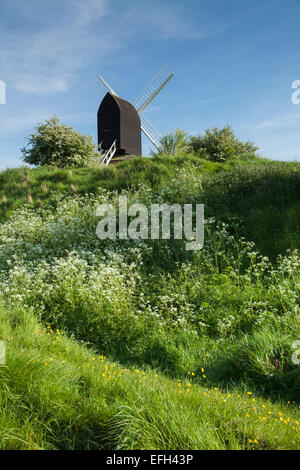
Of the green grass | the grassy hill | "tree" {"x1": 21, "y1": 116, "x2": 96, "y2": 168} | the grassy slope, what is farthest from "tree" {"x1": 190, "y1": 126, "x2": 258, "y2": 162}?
the green grass

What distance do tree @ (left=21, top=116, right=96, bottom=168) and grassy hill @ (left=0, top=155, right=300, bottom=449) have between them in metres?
8.53

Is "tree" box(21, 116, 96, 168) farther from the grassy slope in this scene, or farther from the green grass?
the green grass

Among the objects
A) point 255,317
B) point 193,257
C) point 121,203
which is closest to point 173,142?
point 121,203

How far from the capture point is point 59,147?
64.5 ft

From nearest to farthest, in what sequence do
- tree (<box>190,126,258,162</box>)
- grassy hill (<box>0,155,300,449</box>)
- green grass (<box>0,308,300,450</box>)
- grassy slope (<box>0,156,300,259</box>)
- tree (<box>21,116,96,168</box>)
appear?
1. green grass (<box>0,308,300,450</box>)
2. grassy hill (<box>0,155,300,449</box>)
3. grassy slope (<box>0,156,300,259</box>)
4. tree (<box>21,116,96,168</box>)
5. tree (<box>190,126,258,162</box>)

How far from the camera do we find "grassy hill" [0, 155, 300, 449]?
8.61ft

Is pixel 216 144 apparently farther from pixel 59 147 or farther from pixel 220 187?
pixel 220 187

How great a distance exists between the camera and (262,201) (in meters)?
9.75

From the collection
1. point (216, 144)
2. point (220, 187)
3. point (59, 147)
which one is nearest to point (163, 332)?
point (220, 187)

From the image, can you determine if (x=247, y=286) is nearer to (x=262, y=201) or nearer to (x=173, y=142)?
(x=262, y=201)

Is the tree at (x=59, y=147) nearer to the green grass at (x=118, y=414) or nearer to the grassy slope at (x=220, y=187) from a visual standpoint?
the grassy slope at (x=220, y=187)

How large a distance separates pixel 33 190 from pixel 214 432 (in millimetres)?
14614

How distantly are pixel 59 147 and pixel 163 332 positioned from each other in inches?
669

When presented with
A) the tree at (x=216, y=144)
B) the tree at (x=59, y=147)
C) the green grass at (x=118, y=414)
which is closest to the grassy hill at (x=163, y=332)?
the green grass at (x=118, y=414)
